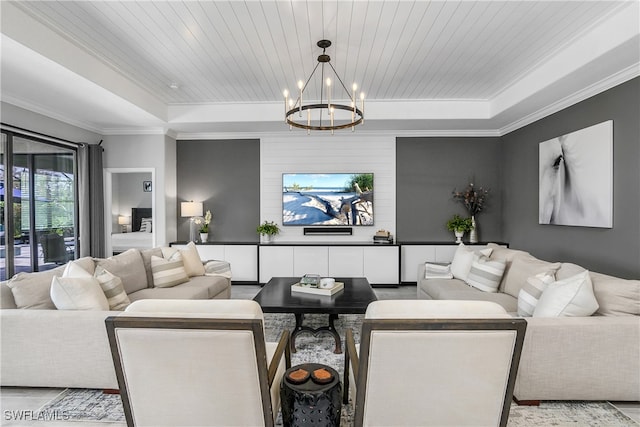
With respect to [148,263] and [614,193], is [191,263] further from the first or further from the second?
[614,193]

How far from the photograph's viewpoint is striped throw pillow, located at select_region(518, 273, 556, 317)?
104 inches

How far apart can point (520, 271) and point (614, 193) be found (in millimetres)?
1191

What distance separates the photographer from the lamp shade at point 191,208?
5730 mm

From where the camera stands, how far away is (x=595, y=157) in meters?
3.63

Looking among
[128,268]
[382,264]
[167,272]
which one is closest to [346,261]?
[382,264]

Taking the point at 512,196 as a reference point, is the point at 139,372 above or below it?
below

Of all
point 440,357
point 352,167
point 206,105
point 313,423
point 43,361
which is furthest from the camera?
point 352,167

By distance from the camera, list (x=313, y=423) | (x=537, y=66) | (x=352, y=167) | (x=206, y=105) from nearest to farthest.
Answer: (x=313, y=423)
(x=537, y=66)
(x=206, y=105)
(x=352, y=167)

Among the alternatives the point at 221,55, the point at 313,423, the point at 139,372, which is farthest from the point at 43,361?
the point at 221,55

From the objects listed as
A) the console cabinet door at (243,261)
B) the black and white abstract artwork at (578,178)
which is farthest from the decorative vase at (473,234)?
the console cabinet door at (243,261)

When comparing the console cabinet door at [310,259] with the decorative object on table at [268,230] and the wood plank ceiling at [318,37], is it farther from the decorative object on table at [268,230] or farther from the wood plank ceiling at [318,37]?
the wood plank ceiling at [318,37]

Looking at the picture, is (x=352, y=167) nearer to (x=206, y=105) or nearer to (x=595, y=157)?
(x=206, y=105)

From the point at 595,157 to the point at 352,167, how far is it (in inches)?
130

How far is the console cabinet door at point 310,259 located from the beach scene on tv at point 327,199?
566 millimetres
